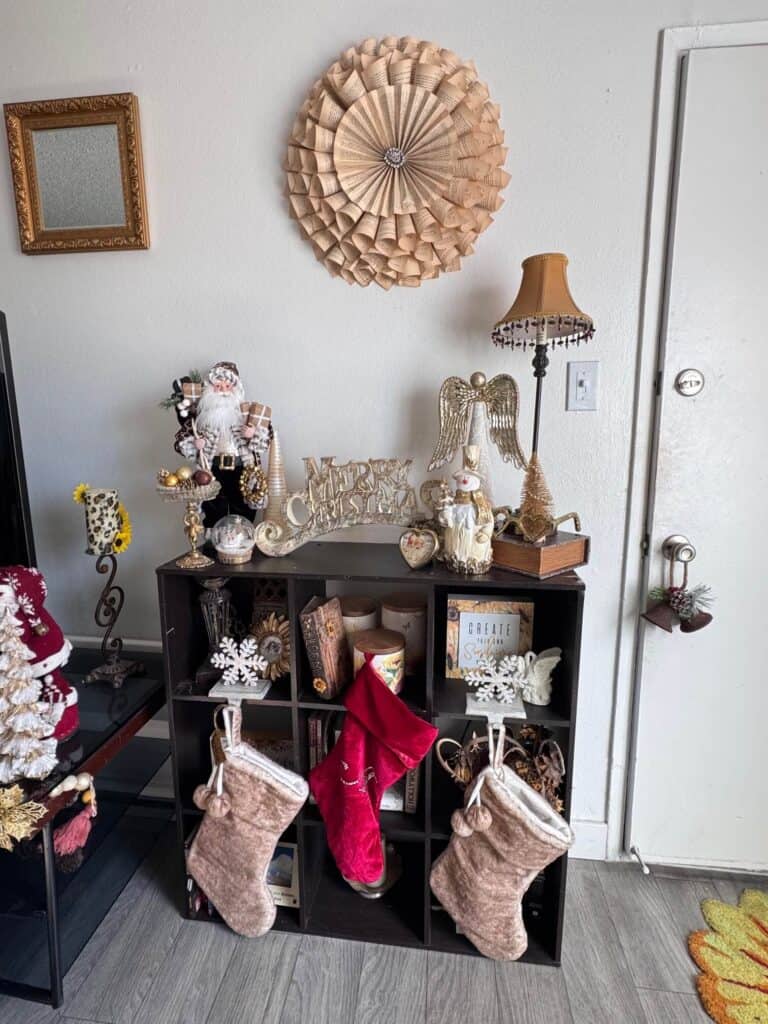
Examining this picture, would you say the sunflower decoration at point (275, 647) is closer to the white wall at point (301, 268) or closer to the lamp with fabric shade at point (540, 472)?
the white wall at point (301, 268)

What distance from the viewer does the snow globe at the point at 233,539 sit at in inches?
48.0

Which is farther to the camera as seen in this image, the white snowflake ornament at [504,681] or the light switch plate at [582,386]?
the light switch plate at [582,386]

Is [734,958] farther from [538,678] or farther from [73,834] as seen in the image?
[73,834]

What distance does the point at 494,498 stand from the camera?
1430mm

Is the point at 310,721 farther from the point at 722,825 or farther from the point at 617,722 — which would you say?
the point at 722,825

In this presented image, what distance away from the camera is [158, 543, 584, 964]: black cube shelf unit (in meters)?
1.16

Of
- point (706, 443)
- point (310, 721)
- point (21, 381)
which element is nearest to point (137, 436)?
point (21, 381)

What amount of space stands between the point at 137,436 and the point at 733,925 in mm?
2082

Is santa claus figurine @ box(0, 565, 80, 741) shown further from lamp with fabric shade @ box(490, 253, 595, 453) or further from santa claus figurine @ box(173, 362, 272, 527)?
lamp with fabric shade @ box(490, 253, 595, 453)

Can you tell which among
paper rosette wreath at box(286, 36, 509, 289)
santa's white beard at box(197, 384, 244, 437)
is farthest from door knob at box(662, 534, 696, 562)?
santa's white beard at box(197, 384, 244, 437)

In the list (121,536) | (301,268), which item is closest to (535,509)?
(301,268)

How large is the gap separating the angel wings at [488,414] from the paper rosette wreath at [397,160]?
34cm

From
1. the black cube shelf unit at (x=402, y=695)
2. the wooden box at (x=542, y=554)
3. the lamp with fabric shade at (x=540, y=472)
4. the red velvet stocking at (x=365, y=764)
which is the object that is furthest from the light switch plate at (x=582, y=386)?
the red velvet stocking at (x=365, y=764)

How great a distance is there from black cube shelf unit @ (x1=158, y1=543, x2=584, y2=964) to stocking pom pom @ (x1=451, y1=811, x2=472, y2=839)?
7 cm
